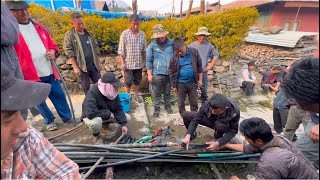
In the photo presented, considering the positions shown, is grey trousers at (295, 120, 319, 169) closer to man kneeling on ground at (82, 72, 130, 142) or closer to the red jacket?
man kneeling on ground at (82, 72, 130, 142)

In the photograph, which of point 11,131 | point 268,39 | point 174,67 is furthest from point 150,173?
point 268,39

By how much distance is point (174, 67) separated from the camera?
4746 mm

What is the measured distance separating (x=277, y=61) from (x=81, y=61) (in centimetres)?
1067

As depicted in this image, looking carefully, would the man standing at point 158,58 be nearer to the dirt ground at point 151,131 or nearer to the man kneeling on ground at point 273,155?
the dirt ground at point 151,131

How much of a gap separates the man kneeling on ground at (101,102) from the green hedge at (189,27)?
3.03 metres

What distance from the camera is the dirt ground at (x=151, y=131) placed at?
3502 mm

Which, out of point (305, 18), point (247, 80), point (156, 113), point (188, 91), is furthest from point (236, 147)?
point (247, 80)

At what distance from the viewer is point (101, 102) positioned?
3986 mm

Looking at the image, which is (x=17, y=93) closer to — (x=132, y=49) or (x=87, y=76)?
(x=87, y=76)

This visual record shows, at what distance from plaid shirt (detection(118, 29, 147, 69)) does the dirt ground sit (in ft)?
3.84

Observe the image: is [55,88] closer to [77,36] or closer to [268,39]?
[77,36]

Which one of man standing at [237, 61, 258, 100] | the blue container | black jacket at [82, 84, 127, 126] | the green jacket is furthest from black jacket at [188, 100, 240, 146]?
man standing at [237, 61, 258, 100]

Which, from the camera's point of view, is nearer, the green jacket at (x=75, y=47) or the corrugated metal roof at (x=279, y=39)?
the green jacket at (x=75, y=47)

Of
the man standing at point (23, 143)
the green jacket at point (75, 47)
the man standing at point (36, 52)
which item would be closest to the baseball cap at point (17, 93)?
the man standing at point (23, 143)
